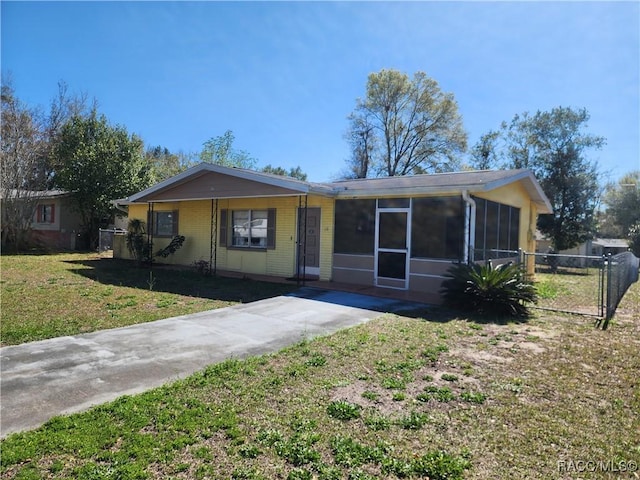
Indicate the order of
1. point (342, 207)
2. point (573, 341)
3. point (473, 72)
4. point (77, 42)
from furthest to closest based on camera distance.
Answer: point (473, 72) → point (342, 207) → point (77, 42) → point (573, 341)

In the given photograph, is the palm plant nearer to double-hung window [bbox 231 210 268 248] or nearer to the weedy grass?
the weedy grass

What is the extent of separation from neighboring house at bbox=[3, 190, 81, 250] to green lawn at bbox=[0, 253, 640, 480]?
23308mm

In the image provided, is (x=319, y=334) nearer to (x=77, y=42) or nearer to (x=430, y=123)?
(x=77, y=42)

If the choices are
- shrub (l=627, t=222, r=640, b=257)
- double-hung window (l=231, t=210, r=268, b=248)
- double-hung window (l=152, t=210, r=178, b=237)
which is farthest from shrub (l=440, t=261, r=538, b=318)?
shrub (l=627, t=222, r=640, b=257)

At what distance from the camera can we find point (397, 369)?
4.58 metres

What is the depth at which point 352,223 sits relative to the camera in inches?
434

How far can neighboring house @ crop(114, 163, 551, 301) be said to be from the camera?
9.54 m

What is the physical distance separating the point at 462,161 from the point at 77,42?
1097 inches

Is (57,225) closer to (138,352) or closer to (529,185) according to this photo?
(138,352)

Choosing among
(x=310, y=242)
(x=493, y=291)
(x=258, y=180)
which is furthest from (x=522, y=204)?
(x=258, y=180)

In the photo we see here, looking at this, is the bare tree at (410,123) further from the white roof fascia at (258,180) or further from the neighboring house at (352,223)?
the white roof fascia at (258,180)

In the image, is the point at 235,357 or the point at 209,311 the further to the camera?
the point at 209,311

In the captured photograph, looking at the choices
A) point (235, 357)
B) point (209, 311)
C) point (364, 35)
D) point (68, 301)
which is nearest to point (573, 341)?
point (235, 357)

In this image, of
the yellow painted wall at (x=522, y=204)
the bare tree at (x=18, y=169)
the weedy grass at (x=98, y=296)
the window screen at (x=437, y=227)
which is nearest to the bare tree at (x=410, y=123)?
the yellow painted wall at (x=522, y=204)
